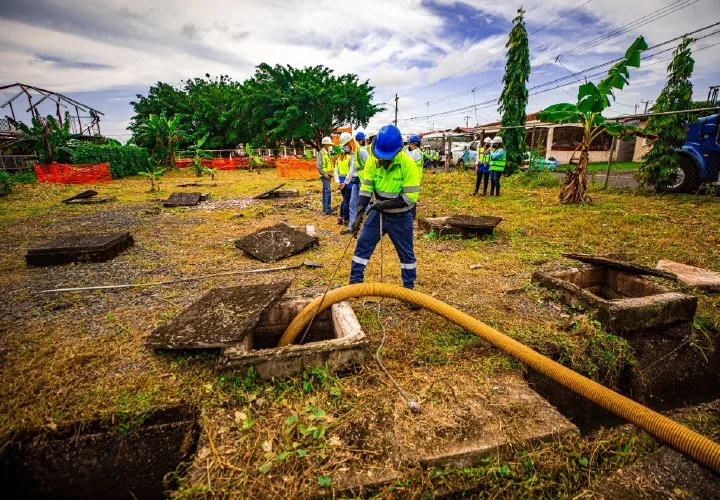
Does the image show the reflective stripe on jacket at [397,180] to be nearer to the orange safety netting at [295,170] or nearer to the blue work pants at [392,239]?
the blue work pants at [392,239]

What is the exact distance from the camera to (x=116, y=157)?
1847cm

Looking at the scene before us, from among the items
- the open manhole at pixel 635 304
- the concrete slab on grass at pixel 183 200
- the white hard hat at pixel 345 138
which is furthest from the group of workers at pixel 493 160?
the concrete slab on grass at pixel 183 200

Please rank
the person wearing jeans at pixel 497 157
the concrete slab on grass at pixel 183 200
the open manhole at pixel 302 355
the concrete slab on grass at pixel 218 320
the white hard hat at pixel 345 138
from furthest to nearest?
1. the concrete slab on grass at pixel 183 200
2. the person wearing jeans at pixel 497 157
3. the white hard hat at pixel 345 138
4. the concrete slab on grass at pixel 218 320
5. the open manhole at pixel 302 355

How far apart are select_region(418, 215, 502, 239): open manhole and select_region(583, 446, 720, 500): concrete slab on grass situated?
457 centimetres

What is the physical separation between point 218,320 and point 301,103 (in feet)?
86.6

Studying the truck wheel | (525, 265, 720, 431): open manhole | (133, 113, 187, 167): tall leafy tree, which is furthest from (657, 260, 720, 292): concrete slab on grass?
(133, 113, 187, 167): tall leafy tree

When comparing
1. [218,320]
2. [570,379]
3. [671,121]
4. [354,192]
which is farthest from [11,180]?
[671,121]

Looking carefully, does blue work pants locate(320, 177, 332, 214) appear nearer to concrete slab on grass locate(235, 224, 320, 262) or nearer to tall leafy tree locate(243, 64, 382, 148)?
concrete slab on grass locate(235, 224, 320, 262)

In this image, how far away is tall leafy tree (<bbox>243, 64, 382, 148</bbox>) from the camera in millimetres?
25766

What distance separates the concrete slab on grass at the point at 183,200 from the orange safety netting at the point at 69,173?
9.64 meters

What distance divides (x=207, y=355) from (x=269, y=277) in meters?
1.96

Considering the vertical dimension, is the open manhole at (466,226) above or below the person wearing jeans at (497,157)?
below

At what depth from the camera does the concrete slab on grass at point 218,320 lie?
263cm

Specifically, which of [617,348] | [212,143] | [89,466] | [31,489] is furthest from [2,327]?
[212,143]
